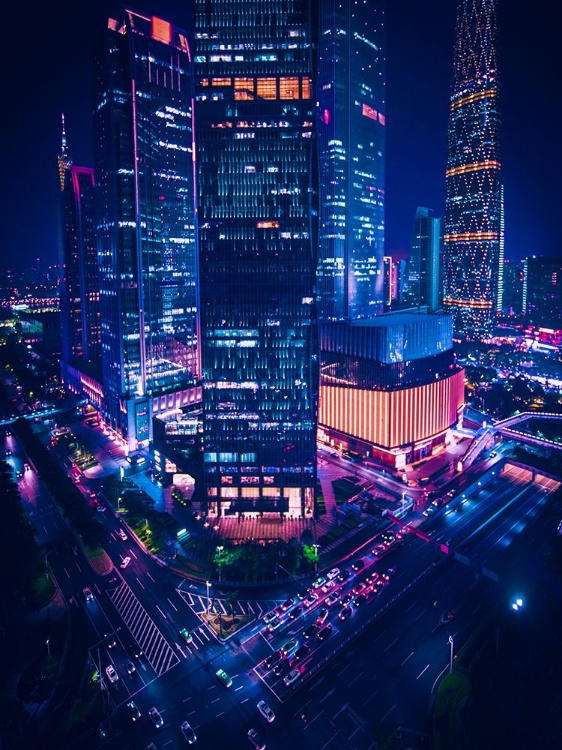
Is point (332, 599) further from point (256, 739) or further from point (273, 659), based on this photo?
point (256, 739)

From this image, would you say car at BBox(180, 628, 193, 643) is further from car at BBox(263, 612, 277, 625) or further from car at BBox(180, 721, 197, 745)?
car at BBox(180, 721, 197, 745)

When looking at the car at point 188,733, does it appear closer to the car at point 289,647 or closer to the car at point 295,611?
the car at point 289,647

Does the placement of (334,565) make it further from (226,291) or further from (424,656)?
(226,291)

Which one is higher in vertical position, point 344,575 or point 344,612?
point 344,575

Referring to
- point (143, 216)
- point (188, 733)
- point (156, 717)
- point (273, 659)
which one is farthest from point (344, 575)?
point (143, 216)

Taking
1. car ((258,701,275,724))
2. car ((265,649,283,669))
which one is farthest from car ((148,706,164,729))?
car ((265,649,283,669))
